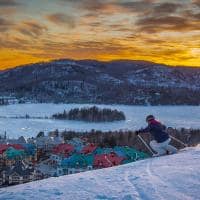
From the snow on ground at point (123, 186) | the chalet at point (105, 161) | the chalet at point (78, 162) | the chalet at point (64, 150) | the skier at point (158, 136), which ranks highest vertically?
the skier at point (158, 136)

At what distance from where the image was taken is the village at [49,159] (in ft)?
110

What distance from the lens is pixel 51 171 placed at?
36594 mm

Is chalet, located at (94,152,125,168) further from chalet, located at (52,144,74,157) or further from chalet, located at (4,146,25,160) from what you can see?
chalet, located at (52,144,74,157)

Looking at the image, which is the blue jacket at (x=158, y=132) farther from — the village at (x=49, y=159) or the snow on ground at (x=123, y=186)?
the village at (x=49, y=159)

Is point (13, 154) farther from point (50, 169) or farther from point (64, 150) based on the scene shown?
point (50, 169)

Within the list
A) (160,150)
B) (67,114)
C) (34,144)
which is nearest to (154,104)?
(67,114)

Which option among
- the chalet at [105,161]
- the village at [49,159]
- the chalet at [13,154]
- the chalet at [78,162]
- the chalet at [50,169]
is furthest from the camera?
the chalet at [13,154]

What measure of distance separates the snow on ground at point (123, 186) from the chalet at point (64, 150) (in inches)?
1473

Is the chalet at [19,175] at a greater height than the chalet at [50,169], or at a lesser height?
greater

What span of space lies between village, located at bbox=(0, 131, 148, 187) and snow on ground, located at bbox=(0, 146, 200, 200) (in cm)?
2090

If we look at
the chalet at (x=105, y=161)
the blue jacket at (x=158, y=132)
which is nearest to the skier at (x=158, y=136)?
the blue jacket at (x=158, y=132)

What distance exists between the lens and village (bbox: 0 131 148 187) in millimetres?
33409

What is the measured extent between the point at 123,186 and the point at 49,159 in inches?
1390

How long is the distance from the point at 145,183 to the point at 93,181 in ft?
3.18
